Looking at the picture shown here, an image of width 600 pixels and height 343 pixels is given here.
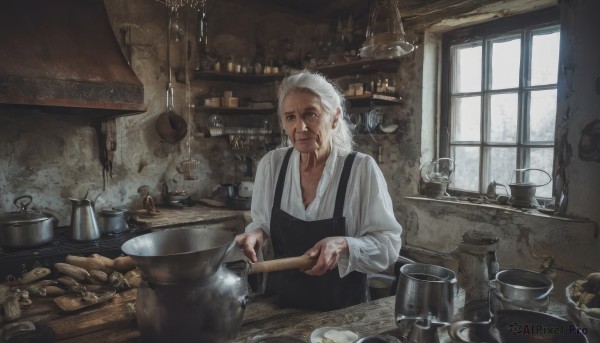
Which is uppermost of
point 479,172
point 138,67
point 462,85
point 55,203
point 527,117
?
point 138,67

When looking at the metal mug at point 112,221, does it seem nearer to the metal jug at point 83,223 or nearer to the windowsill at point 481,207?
the metal jug at point 83,223

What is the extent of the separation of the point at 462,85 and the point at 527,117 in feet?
2.27

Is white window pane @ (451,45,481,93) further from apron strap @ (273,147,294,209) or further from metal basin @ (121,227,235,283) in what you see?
metal basin @ (121,227,235,283)

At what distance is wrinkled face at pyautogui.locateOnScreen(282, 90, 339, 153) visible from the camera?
6.60ft

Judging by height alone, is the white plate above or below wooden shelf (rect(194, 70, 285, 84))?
below

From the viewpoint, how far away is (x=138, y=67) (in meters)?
4.32

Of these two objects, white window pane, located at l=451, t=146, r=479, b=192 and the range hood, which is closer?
the range hood

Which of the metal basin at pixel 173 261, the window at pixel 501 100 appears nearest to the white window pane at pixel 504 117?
the window at pixel 501 100

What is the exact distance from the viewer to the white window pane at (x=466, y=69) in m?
3.63

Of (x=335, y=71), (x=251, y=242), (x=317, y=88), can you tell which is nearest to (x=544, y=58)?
(x=335, y=71)

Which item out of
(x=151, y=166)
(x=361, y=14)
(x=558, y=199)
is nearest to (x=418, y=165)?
(x=558, y=199)

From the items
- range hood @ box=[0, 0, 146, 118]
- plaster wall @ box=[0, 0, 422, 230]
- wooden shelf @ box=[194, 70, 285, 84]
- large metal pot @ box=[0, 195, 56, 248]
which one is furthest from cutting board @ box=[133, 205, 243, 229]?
wooden shelf @ box=[194, 70, 285, 84]

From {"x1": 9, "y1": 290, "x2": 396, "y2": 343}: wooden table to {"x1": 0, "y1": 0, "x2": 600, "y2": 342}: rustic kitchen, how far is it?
0.01 meters

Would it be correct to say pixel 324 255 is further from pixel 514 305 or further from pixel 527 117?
pixel 527 117
